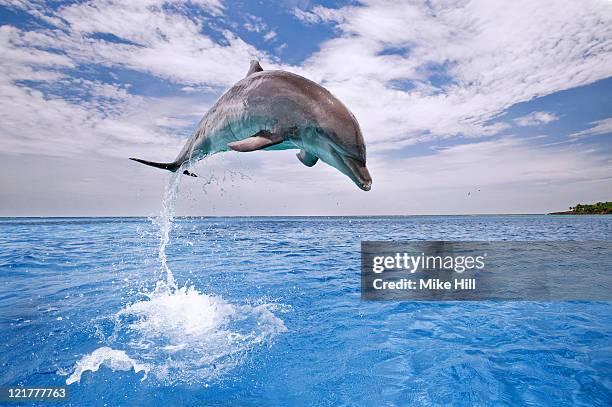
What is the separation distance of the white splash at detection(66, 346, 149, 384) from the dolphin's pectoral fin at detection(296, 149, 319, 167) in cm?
396

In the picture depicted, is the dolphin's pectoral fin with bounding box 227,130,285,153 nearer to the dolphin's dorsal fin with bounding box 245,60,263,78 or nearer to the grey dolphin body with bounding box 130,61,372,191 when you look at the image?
the grey dolphin body with bounding box 130,61,372,191

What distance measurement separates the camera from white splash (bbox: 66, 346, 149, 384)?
5438 millimetres

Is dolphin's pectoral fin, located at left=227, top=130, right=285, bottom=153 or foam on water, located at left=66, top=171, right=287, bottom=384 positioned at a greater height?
dolphin's pectoral fin, located at left=227, top=130, right=285, bottom=153

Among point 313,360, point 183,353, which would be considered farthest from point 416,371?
point 183,353

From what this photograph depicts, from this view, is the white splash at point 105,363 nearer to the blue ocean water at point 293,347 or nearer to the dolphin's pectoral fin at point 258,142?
the blue ocean water at point 293,347

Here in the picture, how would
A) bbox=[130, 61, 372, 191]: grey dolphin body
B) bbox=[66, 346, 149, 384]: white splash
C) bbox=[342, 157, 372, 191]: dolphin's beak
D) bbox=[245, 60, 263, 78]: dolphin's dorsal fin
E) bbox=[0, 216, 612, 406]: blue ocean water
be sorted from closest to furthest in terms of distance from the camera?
bbox=[342, 157, 372, 191]: dolphin's beak < bbox=[130, 61, 372, 191]: grey dolphin body < bbox=[245, 60, 263, 78]: dolphin's dorsal fin < bbox=[0, 216, 612, 406]: blue ocean water < bbox=[66, 346, 149, 384]: white splash

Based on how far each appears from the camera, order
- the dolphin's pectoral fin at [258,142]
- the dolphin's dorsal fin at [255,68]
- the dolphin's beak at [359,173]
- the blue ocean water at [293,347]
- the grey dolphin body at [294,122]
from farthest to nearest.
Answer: the blue ocean water at [293,347]
the dolphin's dorsal fin at [255,68]
the dolphin's pectoral fin at [258,142]
the grey dolphin body at [294,122]
the dolphin's beak at [359,173]

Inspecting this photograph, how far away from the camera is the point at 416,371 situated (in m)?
5.65

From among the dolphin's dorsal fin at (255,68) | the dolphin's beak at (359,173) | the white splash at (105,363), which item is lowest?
the white splash at (105,363)

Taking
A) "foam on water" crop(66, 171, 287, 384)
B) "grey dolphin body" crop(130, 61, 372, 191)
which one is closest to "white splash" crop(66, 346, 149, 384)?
"foam on water" crop(66, 171, 287, 384)

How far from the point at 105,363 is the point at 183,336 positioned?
1.38 m

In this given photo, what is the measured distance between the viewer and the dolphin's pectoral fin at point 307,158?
4.15 m

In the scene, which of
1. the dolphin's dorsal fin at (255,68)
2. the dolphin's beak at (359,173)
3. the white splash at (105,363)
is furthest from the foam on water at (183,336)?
the dolphin's beak at (359,173)

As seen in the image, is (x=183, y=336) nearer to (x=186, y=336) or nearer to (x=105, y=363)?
(x=186, y=336)
